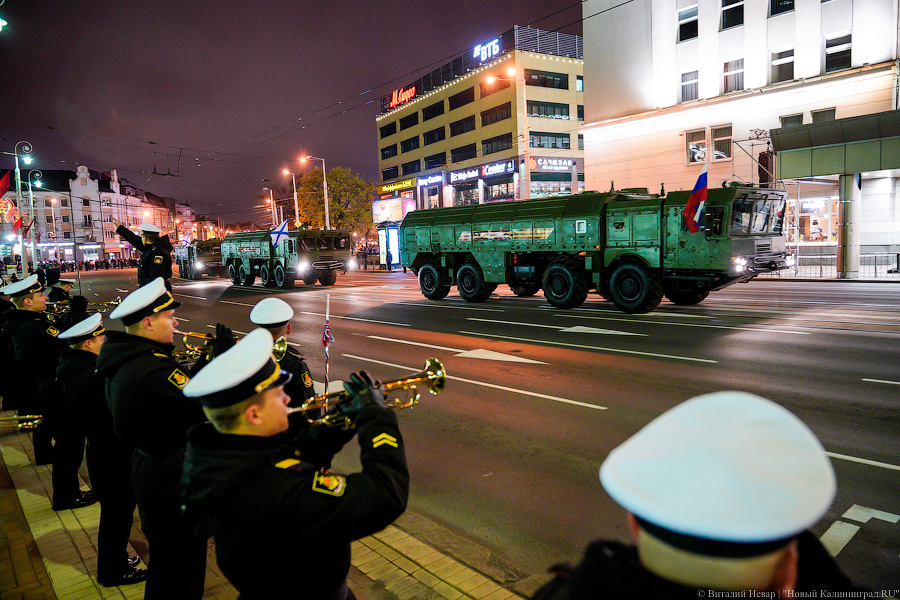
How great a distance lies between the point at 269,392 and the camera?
83.7 inches

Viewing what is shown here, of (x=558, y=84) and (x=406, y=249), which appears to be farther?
(x=558, y=84)

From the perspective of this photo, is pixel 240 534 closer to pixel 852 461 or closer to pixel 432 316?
pixel 852 461

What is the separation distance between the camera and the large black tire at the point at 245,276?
31.6 meters

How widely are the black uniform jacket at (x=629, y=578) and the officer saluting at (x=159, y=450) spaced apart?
2441 millimetres

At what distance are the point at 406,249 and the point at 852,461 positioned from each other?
57.3ft

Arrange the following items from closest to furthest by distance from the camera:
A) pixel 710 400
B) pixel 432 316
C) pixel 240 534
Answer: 1. pixel 710 400
2. pixel 240 534
3. pixel 432 316

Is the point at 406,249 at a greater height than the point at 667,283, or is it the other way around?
the point at 406,249

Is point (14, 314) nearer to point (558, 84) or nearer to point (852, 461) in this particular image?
point (852, 461)

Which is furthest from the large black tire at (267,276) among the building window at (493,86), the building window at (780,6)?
the building window at (493,86)

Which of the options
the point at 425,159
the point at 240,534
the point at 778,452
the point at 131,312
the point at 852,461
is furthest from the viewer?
the point at 425,159

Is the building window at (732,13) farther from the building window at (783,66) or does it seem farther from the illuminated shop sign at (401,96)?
the illuminated shop sign at (401,96)

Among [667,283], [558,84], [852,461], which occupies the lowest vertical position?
[852,461]

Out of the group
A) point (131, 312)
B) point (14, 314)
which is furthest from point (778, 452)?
point (14, 314)

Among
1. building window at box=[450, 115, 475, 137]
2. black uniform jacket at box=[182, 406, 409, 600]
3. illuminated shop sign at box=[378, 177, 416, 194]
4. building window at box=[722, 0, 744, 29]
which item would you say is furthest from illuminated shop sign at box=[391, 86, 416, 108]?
black uniform jacket at box=[182, 406, 409, 600]
